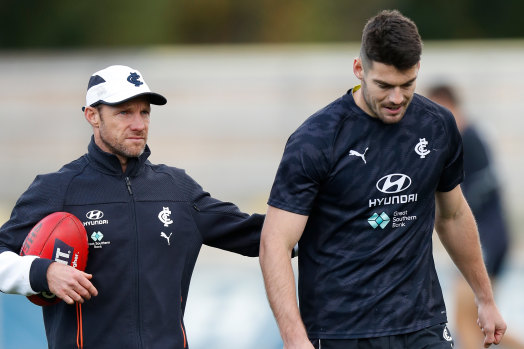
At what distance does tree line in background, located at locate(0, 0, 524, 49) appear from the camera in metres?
25.5

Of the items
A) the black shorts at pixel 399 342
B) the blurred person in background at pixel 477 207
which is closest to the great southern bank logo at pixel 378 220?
the black shorts at pixel 399 342

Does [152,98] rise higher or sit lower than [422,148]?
higher

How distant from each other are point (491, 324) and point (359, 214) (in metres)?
1.00

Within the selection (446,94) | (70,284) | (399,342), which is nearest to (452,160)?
(399,342)

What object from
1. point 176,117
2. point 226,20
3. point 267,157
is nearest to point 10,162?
point 176,117

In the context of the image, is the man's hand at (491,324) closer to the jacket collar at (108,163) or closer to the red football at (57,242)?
the jacket collar at (108,163)

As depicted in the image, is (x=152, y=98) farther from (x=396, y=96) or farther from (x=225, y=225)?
(x=396, y=96)

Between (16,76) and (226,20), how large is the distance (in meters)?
8.96

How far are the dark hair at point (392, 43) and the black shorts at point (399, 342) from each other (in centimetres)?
122

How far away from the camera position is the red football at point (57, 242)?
4.59 m

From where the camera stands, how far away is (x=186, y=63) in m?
18.6

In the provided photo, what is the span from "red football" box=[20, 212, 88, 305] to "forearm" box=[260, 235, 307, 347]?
81 cm

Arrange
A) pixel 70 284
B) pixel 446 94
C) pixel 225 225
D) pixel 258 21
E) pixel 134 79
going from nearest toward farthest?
pixel 70 284
pixel 134 79
pixel 225 225
pixel 446 94
pixel 258 21

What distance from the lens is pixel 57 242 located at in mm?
4578
